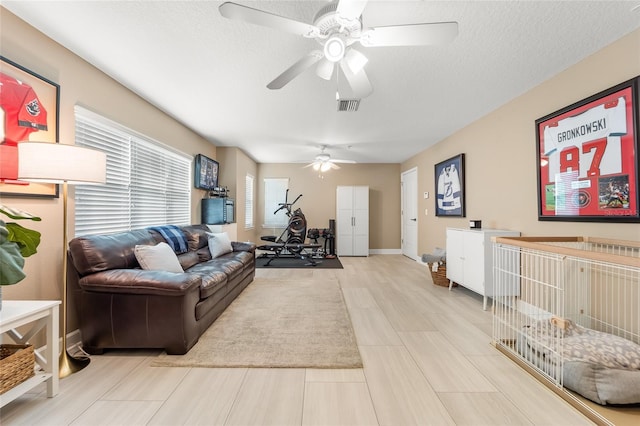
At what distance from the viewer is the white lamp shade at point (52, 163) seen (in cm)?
153

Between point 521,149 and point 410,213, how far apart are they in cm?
359

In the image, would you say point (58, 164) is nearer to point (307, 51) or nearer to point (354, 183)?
point (307, 51)

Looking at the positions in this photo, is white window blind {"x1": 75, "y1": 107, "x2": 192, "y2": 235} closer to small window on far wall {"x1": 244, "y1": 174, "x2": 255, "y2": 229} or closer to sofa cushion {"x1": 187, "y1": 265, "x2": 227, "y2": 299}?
sofa cushion {"x1": 187, "y1": 265, "x2": 227, "y2": 299}

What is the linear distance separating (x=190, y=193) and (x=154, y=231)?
4.70ft

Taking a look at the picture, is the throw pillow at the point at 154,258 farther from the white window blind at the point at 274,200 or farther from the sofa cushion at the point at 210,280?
the white window blind at the point at 274,200

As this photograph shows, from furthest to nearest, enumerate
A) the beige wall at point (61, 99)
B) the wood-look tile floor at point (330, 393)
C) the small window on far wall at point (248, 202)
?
the small window on far wall at point (248, 202) < the beige wall at point (61, 99) < the wood-look tile floor at point (330, 393)

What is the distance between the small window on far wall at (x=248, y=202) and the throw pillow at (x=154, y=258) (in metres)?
3.78

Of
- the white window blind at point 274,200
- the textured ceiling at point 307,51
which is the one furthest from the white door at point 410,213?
the white window blind at point 274,200

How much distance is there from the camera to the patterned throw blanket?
9.98 ft

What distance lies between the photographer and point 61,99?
210 centimetres

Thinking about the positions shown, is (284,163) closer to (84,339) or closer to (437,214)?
(437,214)

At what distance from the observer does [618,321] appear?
199cm

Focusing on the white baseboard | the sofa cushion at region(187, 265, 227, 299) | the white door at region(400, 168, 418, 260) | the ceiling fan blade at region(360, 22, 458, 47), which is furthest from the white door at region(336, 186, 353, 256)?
the ceiling fan blade at region(360, 22, 458, 47)

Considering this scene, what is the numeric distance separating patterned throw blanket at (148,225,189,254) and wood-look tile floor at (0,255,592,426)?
1.26m
